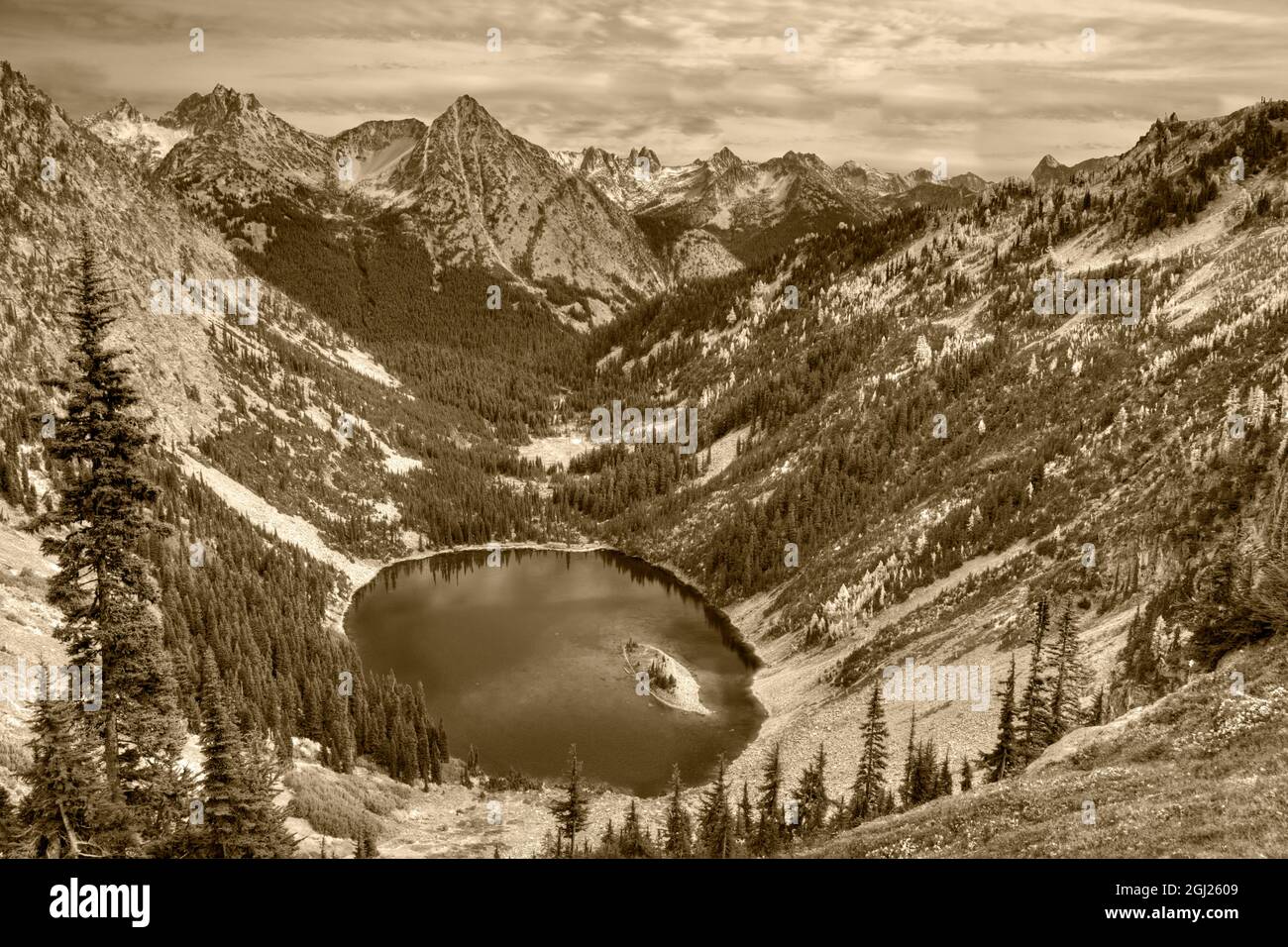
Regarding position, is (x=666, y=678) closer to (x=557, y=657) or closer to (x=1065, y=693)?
(x=557, y=657)

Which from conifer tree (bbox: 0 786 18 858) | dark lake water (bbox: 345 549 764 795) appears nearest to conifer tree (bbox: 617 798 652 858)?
dark lake water (bbox: 345 549 764 795)

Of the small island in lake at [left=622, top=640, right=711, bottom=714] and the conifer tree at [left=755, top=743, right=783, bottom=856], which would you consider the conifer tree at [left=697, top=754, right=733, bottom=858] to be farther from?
the small island in lake at [left=622, top=640, right=711, bottom=714]

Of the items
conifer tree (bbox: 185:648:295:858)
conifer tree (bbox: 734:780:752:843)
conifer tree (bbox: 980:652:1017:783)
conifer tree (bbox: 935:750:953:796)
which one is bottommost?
conifer tree (bbox: 734:780:752:843)

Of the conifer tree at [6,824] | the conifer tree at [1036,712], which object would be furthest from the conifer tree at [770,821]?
the conifer tree at [6,824]

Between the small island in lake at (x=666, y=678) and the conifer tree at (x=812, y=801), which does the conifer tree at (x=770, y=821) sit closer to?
the conifer tree at (x=812, y=801)

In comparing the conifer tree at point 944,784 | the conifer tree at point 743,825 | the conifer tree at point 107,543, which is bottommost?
the conifer tree at point 743,825

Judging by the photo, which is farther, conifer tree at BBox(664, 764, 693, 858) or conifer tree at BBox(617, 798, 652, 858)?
conifer tree at BBox(617, 798, 652, 858)

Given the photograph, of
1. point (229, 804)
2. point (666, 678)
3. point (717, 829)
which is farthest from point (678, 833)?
point (666, 678)
